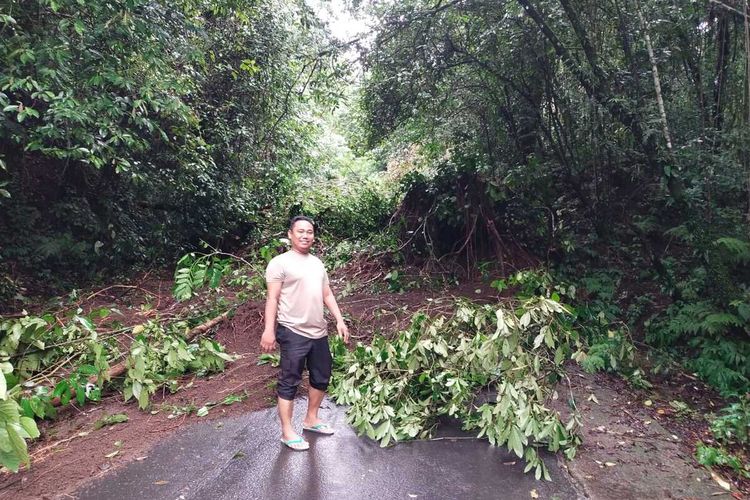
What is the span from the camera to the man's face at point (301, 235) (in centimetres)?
362

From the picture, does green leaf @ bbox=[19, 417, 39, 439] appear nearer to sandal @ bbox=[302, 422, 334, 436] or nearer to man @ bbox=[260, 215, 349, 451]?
man @ bbox=[260, 215, 349, 451]

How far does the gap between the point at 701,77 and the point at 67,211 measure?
10.7 m

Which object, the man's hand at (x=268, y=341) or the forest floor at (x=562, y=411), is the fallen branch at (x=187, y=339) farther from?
the man's hand at (x=268, y=341)

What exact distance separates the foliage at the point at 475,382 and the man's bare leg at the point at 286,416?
558 mm

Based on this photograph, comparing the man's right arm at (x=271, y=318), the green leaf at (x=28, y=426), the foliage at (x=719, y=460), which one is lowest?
the foliage at (x=719, y=460)

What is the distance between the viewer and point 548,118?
7496 mm

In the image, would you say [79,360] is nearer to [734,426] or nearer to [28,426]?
[28,426]

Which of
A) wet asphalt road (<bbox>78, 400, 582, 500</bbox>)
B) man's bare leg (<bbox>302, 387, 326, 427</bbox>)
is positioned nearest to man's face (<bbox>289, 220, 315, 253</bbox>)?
man's bare leg (<bbox>302, 387, 326, 427</bbox>)

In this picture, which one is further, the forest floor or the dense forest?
the dense forest

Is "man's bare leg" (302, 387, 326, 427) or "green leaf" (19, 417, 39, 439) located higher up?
"green leaf" (19, 417, 39, 439)

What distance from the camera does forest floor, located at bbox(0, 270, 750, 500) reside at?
3.29 metres

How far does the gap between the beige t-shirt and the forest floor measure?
4.19 ft

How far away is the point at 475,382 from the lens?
14.1 ft

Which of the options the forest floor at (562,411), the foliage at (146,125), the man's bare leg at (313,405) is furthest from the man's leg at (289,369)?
the foliage at (146,125)
